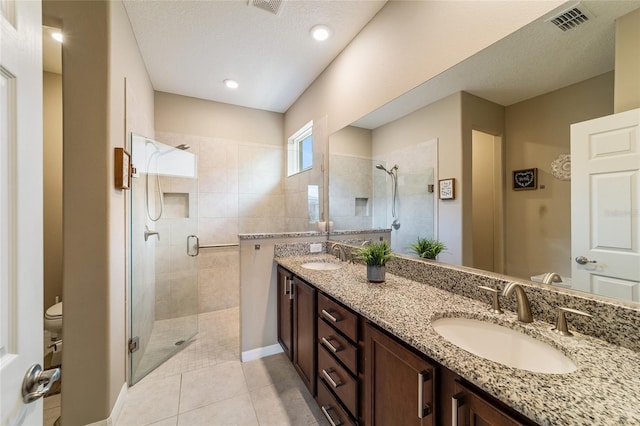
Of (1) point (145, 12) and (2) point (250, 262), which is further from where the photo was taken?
(2) point (250, 262)

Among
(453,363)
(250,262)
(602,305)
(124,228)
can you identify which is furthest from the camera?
(250,262)

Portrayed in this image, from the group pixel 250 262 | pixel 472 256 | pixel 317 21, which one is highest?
pixel 317 21

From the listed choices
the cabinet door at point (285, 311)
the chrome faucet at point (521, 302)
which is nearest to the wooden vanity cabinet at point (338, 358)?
the cabinet door at point (285, 311)

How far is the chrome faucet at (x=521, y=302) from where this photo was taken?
3.11 feet

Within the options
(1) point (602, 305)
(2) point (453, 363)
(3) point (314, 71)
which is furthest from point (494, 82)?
(3) point (314, 71)

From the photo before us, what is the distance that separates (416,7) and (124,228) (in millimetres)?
2488

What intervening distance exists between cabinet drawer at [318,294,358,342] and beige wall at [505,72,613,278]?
2.49 ft

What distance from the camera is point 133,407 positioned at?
1.66m

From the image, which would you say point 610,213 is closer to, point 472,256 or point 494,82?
point 472,256

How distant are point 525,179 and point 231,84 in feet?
9.99

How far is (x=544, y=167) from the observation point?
101 cm

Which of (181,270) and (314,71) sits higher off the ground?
(314,71)

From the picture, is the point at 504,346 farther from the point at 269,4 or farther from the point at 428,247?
the point at 269,4

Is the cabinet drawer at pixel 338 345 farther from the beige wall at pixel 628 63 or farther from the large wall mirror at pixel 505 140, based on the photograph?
the beige wall at pixel 628 63
